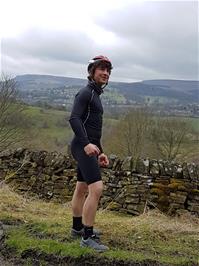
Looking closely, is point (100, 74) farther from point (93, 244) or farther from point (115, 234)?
point (115, 234)

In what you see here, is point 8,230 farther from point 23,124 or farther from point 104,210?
point 23,124

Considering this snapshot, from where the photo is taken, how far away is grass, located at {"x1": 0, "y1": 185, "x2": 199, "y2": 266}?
15.5 feet

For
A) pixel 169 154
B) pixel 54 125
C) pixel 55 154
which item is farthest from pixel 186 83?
pixel 55 154

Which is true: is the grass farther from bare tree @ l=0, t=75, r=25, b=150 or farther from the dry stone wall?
bare tree @ l=0, t=75, r=25, b=150

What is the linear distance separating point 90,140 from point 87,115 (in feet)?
1.02

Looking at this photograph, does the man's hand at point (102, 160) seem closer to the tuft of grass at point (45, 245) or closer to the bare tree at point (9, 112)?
the tuft of grass at point (45, 245)

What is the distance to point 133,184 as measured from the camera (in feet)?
25.3

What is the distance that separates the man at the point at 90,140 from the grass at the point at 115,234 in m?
0.29

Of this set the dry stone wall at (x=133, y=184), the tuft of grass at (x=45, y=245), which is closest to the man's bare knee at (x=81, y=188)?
the tuft of grass at (x=45, y=245)

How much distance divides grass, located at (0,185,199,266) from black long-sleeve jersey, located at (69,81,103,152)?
1.24m

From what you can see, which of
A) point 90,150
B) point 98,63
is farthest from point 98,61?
point 90,150

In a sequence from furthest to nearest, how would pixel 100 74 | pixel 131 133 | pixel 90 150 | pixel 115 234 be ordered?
pixel 131 133 → pixel 115 234 → pixel 100 74 → pixel 90 150

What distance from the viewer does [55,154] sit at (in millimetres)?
9102

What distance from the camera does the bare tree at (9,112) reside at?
86.5ft
